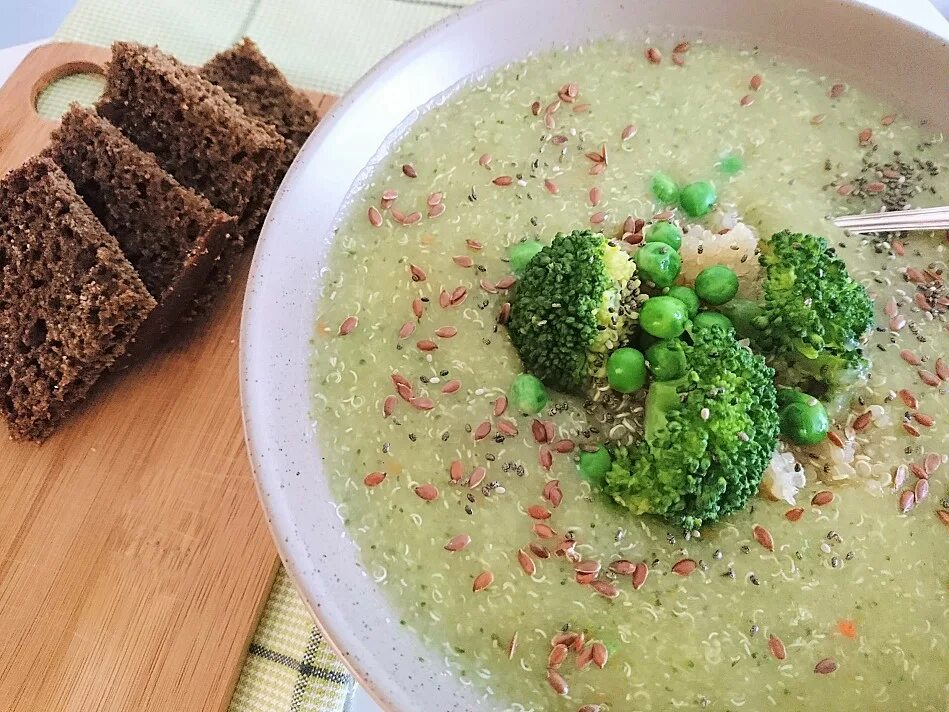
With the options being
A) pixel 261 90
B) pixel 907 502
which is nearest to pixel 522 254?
pixel 907 502

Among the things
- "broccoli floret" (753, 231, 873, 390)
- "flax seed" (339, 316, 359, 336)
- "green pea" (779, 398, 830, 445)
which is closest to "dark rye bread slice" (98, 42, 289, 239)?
"flax seed" (339, 316, 359, 336)

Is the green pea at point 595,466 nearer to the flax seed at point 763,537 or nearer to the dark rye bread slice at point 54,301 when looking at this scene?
the flax seed at point 763,537

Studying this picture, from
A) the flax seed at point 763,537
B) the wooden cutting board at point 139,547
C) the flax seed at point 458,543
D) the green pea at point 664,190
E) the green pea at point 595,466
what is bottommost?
the wooden cutting board at point 139,547

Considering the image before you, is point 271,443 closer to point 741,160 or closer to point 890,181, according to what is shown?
point 741,160

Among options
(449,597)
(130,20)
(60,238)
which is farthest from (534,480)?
(130,20)

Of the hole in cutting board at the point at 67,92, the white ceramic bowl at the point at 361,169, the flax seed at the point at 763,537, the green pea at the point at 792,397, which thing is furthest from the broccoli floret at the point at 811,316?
the hole in cutting board at the point at 67,92

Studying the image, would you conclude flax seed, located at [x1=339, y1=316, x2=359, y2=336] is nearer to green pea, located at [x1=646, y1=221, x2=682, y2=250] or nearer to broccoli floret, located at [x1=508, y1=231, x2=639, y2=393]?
broccoli floret, located at [x1=508, y1=231, x2=639, y2=393]
